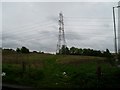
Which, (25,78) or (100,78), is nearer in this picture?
(100,78)

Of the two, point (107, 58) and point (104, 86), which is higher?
point (107, 58)

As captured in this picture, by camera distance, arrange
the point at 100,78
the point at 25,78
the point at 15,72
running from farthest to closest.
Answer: the point at 15,72 < the point at 25,78 < the point at 100,78

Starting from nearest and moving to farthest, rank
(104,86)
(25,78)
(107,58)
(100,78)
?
(104,86) < (100,78) < (25,78) < (107,58)

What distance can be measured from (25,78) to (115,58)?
24.5 feet

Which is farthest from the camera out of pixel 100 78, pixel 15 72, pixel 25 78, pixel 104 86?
pixel 15 72

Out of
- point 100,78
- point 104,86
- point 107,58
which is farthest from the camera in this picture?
point 107,58

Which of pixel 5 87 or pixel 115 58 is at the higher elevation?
pixel 115 58

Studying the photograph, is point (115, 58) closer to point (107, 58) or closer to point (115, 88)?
point (107, 58)

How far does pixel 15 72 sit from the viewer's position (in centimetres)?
1778

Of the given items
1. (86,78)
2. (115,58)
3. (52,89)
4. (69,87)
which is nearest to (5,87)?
(52,89)

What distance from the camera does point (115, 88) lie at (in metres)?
12.3

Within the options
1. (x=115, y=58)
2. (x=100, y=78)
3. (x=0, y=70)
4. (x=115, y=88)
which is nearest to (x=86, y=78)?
(x=100, y=78)

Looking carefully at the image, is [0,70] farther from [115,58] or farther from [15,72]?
[115,58]

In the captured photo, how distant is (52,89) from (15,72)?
5.98m
